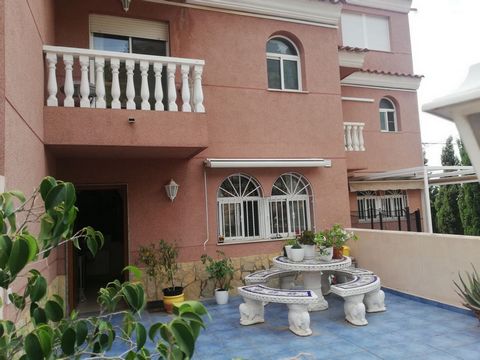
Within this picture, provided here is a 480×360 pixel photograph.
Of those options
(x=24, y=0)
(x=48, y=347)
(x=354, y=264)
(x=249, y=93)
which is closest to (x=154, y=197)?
(x=249, y=93)

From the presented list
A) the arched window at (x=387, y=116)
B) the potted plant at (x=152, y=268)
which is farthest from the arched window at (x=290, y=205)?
the arched window at (x=387, y=116)

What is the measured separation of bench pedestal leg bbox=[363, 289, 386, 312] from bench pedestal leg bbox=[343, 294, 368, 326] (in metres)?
0.85

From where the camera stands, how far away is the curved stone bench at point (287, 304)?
767 cm

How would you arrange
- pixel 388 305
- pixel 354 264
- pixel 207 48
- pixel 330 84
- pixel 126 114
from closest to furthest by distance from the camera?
pixel 126 114 → pixel 388 305 → pixel 207 48 → pixel 354 264 → pixel 330 84

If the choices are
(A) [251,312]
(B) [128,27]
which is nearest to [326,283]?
(A) [251,312]

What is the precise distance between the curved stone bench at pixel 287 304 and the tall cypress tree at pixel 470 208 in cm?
1515

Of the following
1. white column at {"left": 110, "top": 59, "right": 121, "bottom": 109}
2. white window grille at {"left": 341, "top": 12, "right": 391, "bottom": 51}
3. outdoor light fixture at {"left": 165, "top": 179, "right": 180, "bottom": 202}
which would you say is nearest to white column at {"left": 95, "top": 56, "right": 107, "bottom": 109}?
white column at {"left": 110, "top": 59, "right": 121, "bottom": 109}

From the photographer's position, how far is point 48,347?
177 cm

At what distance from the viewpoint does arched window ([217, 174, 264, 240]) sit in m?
11.2

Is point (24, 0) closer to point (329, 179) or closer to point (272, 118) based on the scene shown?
point (272, 118)

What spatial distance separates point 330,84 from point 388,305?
7477mm

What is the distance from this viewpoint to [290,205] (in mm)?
12125

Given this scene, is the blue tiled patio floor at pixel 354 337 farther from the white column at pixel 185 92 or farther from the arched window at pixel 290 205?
the white column at pixel 185 92

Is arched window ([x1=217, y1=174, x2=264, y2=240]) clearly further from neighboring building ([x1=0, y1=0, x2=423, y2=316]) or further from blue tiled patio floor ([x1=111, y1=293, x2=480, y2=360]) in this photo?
blue tiled patio floor ([x1=111, y1=293, x2=480, y2=360])
